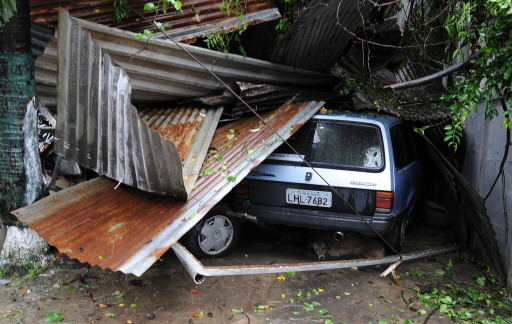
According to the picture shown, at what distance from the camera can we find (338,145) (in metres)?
5.47

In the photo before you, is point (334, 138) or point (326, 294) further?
point (334, 138)

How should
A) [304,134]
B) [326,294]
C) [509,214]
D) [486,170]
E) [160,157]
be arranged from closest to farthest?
[160,157], [326,294], [509,214], [304,134], [486,170]

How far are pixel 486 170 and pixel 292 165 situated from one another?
277 centimetres

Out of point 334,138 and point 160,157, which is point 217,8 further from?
point 160,157

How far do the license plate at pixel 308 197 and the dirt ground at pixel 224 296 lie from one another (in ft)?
2.61

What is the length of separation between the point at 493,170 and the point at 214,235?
359cm

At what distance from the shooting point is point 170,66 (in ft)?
18.6

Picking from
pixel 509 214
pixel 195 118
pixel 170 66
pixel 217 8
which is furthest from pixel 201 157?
pixel 509 214

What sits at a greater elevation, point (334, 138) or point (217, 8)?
point (217, 8)

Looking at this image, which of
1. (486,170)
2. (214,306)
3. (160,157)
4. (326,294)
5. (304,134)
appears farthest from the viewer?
(486,170)

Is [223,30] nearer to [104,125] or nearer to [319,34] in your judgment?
[319,34]

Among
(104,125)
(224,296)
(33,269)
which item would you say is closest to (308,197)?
(224,296)

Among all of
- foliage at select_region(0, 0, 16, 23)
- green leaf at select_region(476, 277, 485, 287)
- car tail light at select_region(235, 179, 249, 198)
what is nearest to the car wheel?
green leaf at select_region(476, 277, 485, 287)

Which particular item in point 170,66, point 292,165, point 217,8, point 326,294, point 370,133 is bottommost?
point 326,294
